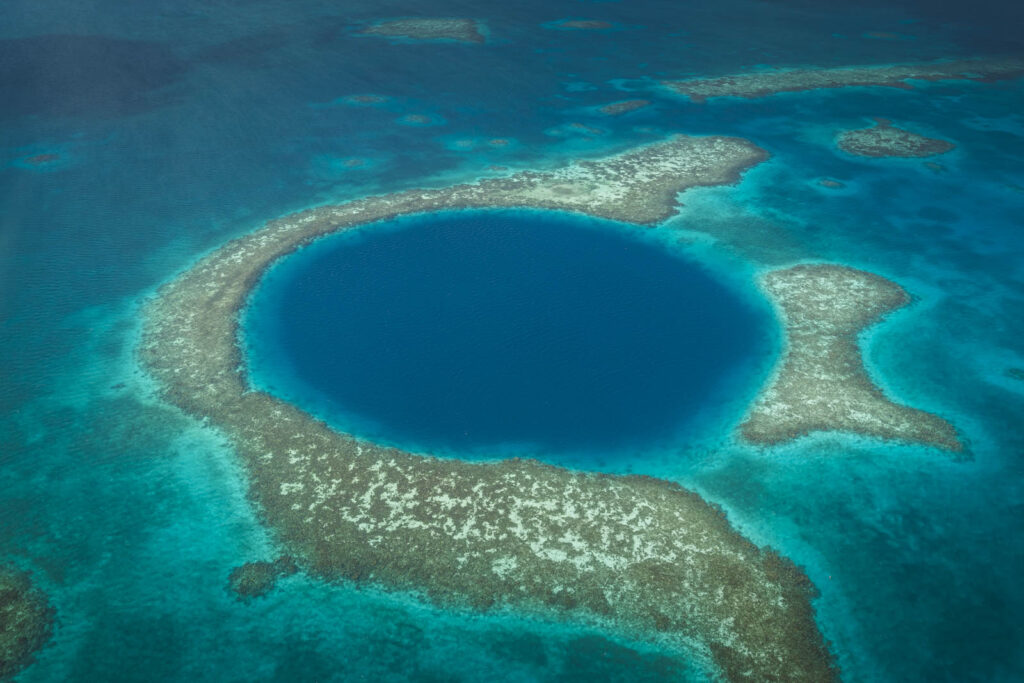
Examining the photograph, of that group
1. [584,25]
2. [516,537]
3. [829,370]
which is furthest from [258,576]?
[584,25]

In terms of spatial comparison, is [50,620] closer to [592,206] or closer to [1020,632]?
[1020,632]

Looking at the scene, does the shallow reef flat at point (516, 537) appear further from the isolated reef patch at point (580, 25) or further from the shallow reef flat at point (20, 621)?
the isolated reef patch at point (580, 25)

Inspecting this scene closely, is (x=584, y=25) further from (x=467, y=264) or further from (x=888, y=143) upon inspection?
(x=467, y=264)

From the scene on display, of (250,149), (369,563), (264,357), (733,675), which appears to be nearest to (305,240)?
(264,357)

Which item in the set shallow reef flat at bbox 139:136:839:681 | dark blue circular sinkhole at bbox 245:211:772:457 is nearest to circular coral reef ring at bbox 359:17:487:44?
dark blue circular sinkhole at bbox 245:211:772:457

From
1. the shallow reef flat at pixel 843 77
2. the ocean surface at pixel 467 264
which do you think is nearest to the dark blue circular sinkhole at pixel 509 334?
the ocean surface at pixel 467 264

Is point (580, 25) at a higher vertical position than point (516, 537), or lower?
higher
